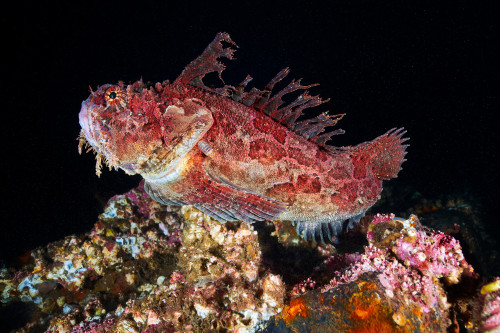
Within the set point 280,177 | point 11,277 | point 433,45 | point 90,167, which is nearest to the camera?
point 280,177

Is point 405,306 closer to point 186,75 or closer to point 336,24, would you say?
point 186,75

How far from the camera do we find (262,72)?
31.1 metres

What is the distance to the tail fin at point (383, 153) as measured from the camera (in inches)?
160

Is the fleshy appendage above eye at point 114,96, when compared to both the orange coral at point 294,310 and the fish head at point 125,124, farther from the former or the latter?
the orange coral at point 294,310

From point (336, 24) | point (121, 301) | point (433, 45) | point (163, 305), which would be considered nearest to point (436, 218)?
point (163, 305)

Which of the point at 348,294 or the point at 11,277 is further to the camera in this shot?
the point at 11,277

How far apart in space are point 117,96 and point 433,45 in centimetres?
3797

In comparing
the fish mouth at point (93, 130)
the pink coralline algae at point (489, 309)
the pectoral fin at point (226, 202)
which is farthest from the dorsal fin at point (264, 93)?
the pink coralline algae at point (489, 309)

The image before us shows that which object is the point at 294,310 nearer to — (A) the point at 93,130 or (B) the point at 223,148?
(B) the point at 223,148

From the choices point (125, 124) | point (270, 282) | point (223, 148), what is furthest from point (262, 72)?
point (270, 282)

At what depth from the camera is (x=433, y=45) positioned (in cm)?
2909

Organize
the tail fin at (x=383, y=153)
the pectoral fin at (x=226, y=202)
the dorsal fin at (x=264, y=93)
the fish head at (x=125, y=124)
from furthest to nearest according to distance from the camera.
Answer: the tail fin at (x=383, y=153), the dorsal fin at (x=264, y=93), the pectoral fin at (x=226, y=202), the fish head at (x=125, y=124)

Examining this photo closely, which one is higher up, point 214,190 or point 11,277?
point 214,190

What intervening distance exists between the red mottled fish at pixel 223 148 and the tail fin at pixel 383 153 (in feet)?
0.12
